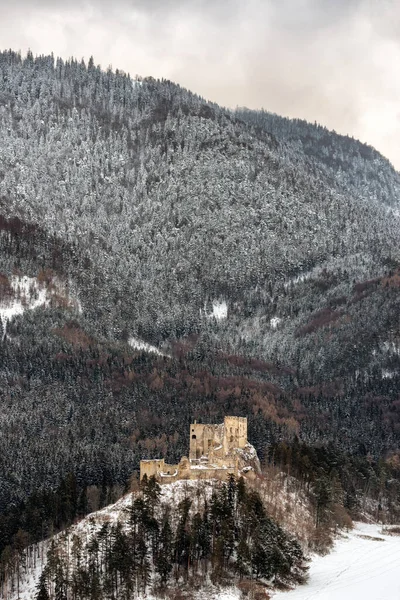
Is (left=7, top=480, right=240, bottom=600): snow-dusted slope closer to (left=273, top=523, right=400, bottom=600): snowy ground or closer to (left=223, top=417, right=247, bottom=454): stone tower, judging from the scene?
(left=273, top=523, right=400, bottom=600): snowy ground

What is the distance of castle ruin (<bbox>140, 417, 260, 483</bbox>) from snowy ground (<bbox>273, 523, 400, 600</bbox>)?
19160mm

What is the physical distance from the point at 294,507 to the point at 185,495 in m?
23.2

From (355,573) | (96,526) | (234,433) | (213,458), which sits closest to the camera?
(355,573)

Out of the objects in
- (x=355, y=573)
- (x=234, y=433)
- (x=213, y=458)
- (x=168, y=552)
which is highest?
(x=234, y=433)

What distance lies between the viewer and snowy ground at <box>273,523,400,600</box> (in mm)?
124062

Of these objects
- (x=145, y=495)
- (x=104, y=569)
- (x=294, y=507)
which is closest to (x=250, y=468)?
(x=294, y=507)

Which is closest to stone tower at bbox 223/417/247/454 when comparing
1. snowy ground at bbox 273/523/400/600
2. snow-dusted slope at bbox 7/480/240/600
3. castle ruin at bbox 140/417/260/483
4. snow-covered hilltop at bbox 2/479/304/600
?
castle ruin at bbox 140/417/260/483

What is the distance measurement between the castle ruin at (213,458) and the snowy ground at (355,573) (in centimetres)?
1916

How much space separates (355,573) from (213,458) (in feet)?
100

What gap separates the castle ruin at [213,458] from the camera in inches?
5763

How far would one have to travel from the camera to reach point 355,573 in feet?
438

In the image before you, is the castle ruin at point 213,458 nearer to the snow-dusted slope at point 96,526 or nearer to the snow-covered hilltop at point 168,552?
the snow-dusted slope at point 96,526

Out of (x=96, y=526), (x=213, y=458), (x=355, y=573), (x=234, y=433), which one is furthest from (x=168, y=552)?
(x=234, y=433)

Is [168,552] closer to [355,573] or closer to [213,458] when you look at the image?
[355,573]
